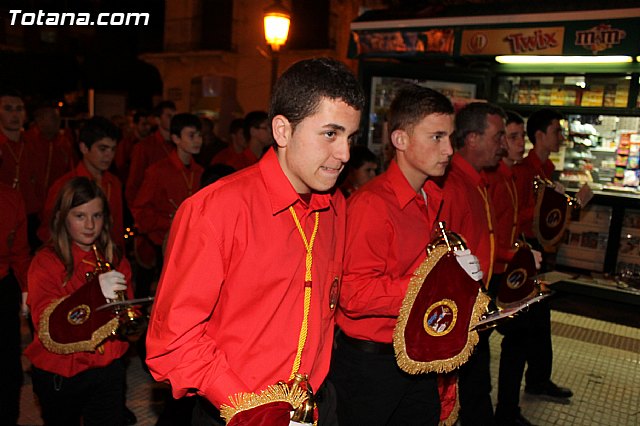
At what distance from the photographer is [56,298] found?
10.8 ft

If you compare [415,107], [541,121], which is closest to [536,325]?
[541,121]

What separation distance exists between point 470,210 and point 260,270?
2136 mm

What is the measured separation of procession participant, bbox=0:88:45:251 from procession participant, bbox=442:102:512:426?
4507 mm

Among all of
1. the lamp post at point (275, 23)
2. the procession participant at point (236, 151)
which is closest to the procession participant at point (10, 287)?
the procession participant at point (236, 151)

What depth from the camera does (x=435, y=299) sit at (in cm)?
273

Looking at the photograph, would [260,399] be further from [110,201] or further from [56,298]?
[110,201]

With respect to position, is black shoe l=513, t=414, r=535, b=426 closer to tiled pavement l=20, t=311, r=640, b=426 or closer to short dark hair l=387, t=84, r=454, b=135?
tiled pavement l=20, t=311, r=640, b=426

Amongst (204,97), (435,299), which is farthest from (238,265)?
(204,97)

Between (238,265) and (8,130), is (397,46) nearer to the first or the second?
(8,130)

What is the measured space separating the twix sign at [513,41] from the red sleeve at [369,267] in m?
5.10

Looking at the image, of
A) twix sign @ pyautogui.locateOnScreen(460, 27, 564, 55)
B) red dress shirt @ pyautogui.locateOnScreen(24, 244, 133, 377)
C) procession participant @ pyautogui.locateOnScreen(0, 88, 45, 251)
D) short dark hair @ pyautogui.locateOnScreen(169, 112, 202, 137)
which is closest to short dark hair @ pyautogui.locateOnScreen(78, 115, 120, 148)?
short dark hair @ pyautogui.locateOnScreen(169, 112, 202, 137)

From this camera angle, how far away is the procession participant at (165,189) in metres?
5.81

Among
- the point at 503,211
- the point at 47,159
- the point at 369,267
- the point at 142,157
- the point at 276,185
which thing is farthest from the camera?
the point at 142,157

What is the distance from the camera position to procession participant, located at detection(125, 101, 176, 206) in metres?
7.43
